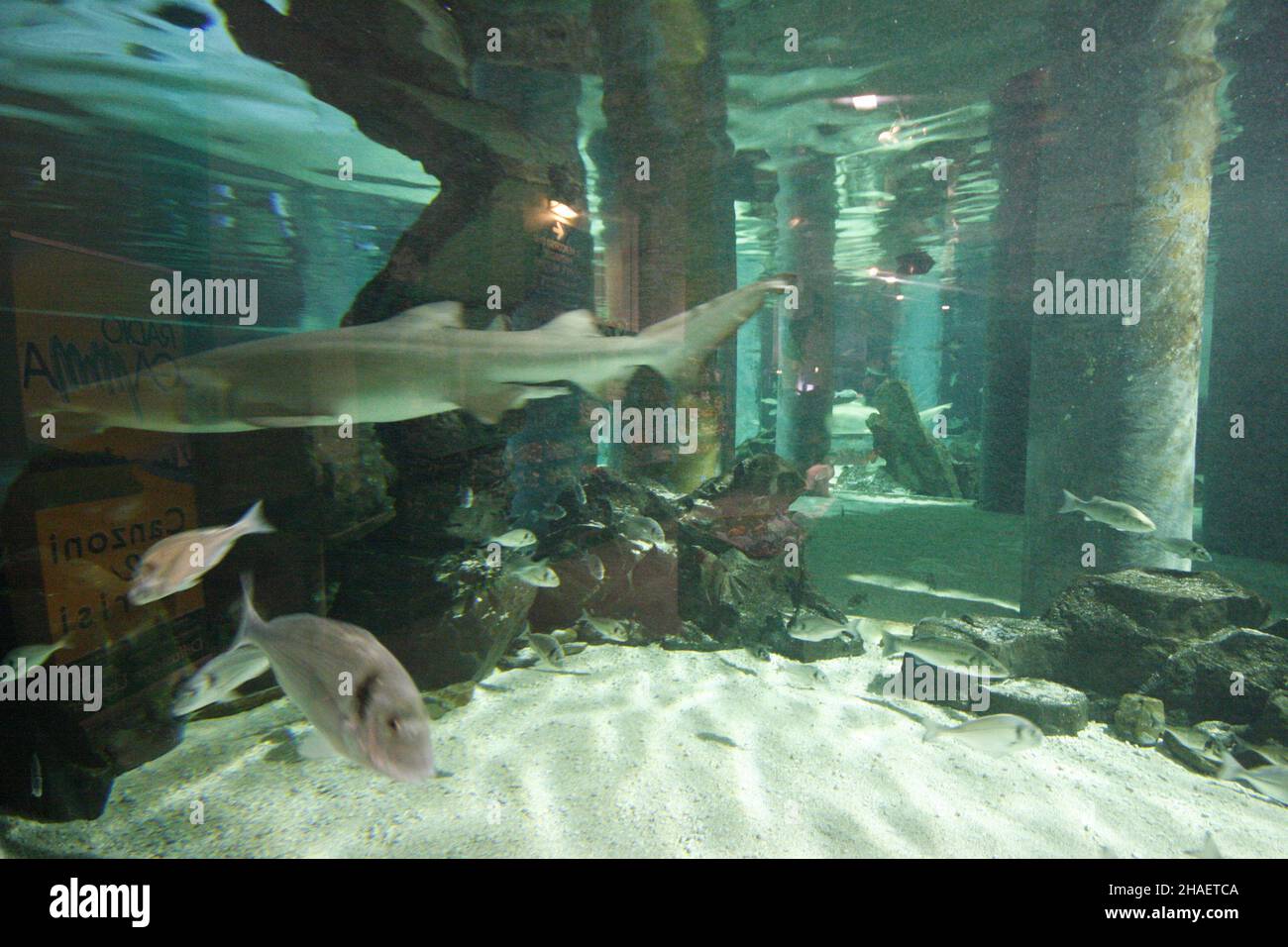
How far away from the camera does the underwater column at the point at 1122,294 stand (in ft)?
19.2

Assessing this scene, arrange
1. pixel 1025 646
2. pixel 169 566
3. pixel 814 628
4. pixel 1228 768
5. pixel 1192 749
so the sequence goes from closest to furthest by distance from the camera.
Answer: pixel 169 566 < pixel 1228 768 < pixel 1192 749 < pixel 814 628 < pixel 1025 646

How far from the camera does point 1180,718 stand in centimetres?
428

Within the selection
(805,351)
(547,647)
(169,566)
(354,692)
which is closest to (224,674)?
(169,566)

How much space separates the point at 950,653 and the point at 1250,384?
12409 millimetres

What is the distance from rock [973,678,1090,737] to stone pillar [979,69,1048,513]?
6.58 metres

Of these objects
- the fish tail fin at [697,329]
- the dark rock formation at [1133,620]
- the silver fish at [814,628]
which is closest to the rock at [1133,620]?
the dark rock formation at [1133,620]

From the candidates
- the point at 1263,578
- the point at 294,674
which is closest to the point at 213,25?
the point at 294,674

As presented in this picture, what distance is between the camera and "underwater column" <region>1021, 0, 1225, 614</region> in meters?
5.86

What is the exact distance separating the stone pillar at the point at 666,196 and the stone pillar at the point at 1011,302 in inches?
188

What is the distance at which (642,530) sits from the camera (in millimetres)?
5246

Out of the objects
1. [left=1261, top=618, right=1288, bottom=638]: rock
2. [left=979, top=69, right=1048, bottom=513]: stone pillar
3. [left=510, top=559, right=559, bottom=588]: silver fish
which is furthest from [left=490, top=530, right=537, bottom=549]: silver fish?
[left=979, top=69, right=1048, bottom=513]: stone pillar

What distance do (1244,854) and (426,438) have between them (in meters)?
5.44

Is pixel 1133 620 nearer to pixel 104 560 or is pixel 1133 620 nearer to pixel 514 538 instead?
pixel 514 538

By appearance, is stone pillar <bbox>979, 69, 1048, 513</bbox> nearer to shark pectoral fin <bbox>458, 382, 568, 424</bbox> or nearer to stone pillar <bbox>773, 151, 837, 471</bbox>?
stone pillar <bbox>773, 151, 837, 471</bbox>
